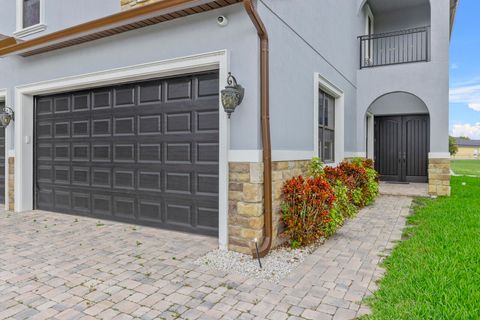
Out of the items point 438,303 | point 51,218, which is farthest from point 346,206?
point 51,218

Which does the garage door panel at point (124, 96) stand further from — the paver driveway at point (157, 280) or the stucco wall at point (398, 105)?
the stucco wall at point (398, 105)

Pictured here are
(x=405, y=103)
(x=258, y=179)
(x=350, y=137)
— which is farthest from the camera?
(x=405, y=103)

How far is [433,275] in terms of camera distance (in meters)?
3.37

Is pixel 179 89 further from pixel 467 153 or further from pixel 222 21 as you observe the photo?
pixel 467 153


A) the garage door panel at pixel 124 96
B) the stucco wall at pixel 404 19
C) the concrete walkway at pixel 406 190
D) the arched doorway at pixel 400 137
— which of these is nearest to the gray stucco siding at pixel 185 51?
the garage door panel at pixel 124 96

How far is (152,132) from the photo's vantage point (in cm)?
550

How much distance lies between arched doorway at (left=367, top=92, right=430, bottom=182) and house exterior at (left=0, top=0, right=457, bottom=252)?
2810 mm

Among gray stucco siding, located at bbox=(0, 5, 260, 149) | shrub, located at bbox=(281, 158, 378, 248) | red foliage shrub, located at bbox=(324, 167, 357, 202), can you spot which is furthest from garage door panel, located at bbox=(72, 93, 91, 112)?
red foliage shrub, located at bbox=(324, 167, 357, 202)

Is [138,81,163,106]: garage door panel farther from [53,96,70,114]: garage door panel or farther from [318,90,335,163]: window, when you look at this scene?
[318,90,335,163]: window

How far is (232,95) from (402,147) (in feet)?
33.6

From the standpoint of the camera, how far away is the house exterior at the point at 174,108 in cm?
430

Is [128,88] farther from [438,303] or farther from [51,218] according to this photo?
[438,303]

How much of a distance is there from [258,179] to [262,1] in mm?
2400

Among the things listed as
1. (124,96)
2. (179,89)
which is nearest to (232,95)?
(179,89)
